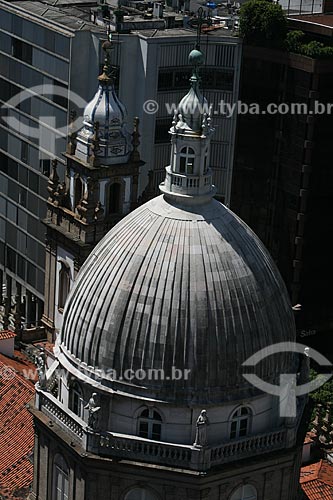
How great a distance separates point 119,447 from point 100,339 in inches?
197

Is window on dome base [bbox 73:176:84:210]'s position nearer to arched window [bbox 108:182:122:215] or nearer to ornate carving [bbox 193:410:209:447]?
arched window [bbox 108:182:122:215]

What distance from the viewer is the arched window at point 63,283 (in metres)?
98.8

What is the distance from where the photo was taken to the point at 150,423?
67500mm

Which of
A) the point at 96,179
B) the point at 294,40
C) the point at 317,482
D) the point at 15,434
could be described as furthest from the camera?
the point at 294,40

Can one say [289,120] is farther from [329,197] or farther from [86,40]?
[86,40]

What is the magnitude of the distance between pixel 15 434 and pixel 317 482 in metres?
17.6

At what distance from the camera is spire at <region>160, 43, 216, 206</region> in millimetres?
68688

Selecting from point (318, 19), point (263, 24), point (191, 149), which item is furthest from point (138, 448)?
point (318, 19)

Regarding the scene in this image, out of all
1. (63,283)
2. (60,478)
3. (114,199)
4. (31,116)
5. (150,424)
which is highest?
(114,199)

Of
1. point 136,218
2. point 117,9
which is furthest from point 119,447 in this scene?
point 117,9

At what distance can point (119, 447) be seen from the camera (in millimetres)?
67875

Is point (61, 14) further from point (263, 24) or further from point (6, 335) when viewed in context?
point (6, 335)

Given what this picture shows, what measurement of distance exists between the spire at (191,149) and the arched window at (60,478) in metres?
13.7

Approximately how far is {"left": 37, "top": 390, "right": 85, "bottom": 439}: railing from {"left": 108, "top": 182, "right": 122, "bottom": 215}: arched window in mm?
26239
